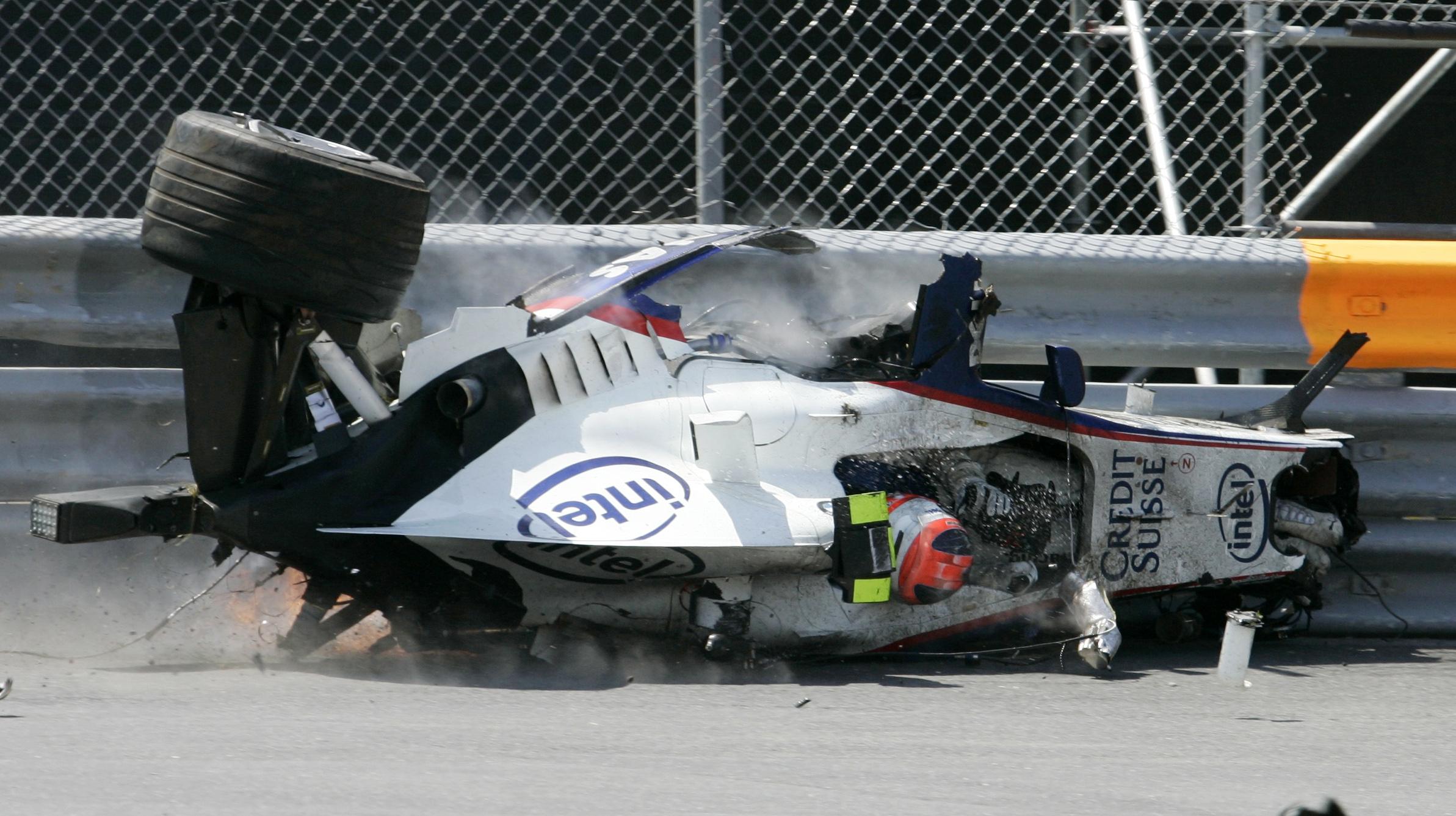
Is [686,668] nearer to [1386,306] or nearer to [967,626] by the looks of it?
[967,626]

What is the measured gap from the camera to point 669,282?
4.71 metres

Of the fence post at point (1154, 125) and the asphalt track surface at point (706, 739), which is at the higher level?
the fence post at point (1154, 125)

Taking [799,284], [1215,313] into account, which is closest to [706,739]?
[799,284]

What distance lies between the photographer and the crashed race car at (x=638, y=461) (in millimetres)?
3512

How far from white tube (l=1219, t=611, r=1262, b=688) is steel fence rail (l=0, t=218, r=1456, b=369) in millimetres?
1058

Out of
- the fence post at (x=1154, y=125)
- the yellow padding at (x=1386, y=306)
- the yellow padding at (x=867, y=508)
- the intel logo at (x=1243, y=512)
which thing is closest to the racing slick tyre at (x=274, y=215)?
the yellow padding at (x=867, y=508)

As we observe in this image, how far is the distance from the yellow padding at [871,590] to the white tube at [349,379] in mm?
1255

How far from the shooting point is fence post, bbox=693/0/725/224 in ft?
15.0

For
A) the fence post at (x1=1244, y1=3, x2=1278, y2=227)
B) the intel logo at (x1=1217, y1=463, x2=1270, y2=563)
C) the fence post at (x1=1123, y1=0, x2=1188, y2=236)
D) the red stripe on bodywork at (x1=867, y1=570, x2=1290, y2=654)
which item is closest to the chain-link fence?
the fence post at (x1=1123, y1=0, x2=1188, y2=236)

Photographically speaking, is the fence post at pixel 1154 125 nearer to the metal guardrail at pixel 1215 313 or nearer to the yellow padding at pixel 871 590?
the metal guardrail at pixel 1215 313

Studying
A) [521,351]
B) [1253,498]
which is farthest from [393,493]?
[1253,498]

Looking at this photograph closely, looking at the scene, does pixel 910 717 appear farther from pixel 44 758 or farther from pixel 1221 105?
pixel 1221 105

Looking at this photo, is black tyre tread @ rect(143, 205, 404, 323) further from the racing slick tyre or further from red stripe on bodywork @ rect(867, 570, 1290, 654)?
red stripe on bodywork @ rect(867, 570, 1290, 654)

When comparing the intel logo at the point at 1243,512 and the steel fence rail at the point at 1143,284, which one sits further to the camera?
the steel fence rail at the point at 1143,284
